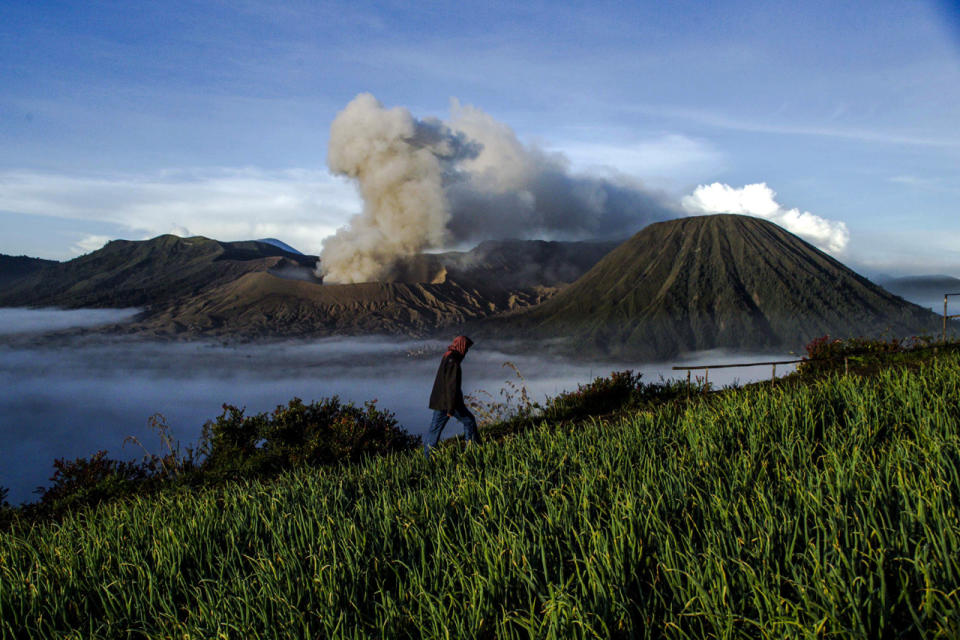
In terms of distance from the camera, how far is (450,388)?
7012mm

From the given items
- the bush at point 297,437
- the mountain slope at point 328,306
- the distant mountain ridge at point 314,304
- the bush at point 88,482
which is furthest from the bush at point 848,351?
the distant mountain ridge at point 314,304

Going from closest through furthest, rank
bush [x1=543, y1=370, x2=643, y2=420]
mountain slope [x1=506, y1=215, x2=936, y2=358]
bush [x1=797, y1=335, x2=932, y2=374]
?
bush [x1=543, y1=370, x2=643, y2=420] → bush [x1=797, y1=335, x2=932, y2=374] → mountain slope [x1=506, y1=215, x2=936, y2=358]

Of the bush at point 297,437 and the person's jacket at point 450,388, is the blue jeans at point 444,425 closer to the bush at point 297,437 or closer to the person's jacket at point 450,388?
the person's jacket at point 450,388

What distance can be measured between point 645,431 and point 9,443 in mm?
162204

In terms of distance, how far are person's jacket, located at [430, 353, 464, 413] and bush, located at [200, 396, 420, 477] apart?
2.13 meters

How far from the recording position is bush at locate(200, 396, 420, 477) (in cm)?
877

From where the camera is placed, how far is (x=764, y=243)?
109188 millimetres

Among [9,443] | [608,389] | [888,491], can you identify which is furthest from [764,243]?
[9,443]

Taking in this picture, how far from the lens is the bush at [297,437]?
8773mm

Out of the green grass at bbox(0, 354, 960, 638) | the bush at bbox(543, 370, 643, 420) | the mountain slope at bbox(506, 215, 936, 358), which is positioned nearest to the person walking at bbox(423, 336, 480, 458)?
the green grass at bbox(0, 354, 960, 638)

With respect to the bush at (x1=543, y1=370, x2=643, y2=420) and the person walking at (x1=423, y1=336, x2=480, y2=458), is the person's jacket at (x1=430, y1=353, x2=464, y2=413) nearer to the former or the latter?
the person walking at (x1=423, y1=336, x2=480, y2=458)

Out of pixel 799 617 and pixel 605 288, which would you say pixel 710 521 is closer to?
pixel 799 617

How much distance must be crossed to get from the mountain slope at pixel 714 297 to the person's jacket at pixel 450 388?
9673cm

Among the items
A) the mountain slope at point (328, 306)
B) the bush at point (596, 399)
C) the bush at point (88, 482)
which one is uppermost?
the mountain slope at point (328, 306)
